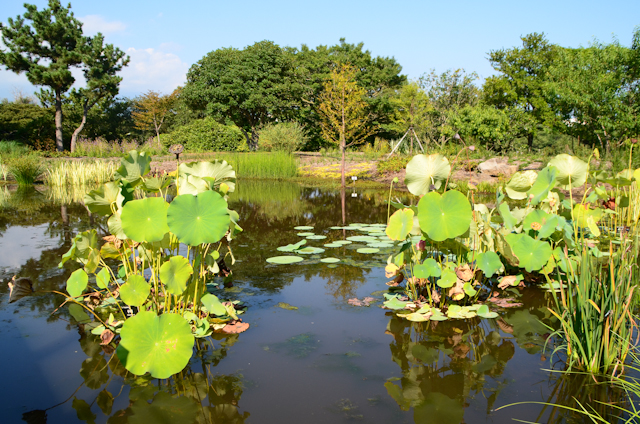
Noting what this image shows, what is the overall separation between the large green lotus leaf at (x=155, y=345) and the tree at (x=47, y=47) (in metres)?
24.5

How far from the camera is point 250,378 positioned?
215 centimetres

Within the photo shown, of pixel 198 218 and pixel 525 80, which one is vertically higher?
pixel 525 80

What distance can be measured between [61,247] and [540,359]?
480cm

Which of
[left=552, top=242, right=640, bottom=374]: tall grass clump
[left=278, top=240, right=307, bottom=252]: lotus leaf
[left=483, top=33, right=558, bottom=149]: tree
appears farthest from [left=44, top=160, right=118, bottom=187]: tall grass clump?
[left=483, top=33, right=558, bottom=149]: tree

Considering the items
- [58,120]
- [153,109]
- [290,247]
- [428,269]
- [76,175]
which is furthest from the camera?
[153,109]

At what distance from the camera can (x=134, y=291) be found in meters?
2.36

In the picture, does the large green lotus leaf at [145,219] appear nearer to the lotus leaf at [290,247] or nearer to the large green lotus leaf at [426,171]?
the large green lotus leaf at [426,171]

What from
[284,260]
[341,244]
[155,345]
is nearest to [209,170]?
[155,345]

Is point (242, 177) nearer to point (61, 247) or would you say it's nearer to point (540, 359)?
point (61, 247)

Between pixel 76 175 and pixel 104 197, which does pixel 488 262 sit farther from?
pixel 76 175

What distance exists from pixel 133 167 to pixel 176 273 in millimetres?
695

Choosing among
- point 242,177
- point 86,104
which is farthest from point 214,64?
point 242,177

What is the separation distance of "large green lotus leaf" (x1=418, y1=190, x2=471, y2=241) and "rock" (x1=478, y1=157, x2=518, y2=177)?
29.8 feet

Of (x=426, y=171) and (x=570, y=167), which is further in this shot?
(x=570, y=167)
